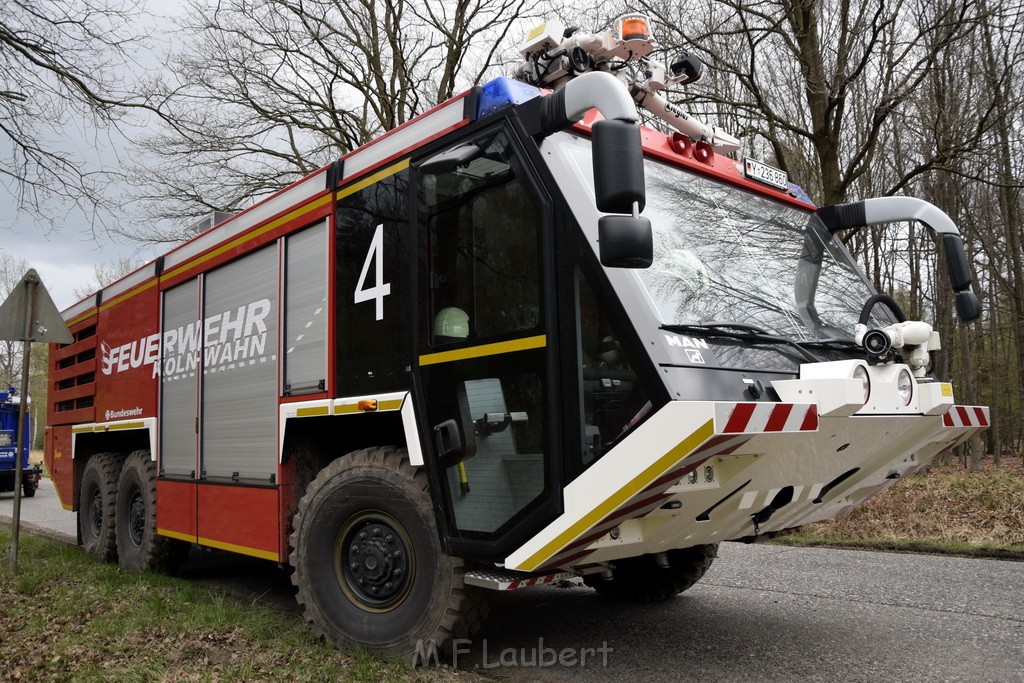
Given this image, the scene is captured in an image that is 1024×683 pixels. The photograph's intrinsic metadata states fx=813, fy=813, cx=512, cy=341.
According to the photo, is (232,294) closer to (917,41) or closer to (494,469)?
(494,469)

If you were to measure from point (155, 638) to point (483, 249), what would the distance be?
2885 mm

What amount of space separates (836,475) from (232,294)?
4.27m

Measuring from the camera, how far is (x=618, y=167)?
10.0ft

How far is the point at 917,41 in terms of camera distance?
33.1ft

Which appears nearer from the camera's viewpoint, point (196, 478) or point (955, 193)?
point (196, 478)

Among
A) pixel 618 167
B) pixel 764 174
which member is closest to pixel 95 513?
pixel 764 174

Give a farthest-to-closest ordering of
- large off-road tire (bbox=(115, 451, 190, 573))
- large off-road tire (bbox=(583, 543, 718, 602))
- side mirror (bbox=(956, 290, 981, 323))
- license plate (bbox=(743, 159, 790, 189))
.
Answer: large off-road tire (bbox=(115, 451, 190, 573)), large off-road tire (bbox=(583, 543, 718, 602)), side mirror (bbox=(956, 290, 981, 323)), license plate (bbox=(743, 159, 790, 189))

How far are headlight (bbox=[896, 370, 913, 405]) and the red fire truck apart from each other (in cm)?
1

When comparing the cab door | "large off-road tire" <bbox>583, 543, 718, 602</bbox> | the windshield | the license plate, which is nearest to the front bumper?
the cab door

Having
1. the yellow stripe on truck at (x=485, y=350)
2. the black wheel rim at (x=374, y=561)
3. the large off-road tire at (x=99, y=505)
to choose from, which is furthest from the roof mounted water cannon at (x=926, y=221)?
the large off-road tire at (x=99, y=505)

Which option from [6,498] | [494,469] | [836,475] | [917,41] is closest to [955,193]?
[917,41]

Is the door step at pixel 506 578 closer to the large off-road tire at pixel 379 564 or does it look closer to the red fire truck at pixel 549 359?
the red fire truck at pixel 549 359

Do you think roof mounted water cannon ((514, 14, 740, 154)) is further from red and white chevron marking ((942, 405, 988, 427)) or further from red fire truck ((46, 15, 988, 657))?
red and white chevron marking ((942, 405, 988, 427))

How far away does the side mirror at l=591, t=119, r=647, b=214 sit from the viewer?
3.04 meters
